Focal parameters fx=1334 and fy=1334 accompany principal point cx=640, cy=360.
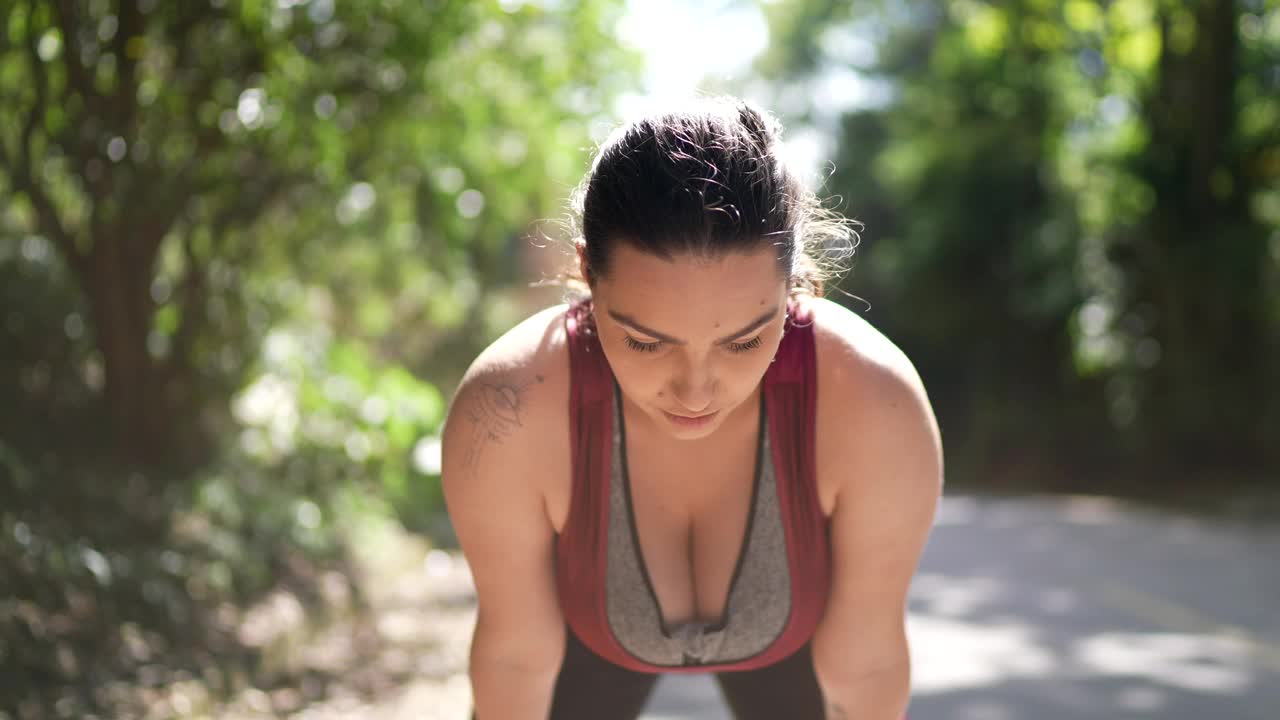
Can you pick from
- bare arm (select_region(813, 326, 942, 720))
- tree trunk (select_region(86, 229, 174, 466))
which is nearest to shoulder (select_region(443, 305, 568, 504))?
bare arm (select_region(813, 326, 942, 720))

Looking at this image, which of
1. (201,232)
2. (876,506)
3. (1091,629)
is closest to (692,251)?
(876,506)

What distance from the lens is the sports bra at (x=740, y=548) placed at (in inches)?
85.0

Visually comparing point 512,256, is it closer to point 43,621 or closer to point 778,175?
point 43,621

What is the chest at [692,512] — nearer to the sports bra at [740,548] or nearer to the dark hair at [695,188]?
the sports bra at [740,548]

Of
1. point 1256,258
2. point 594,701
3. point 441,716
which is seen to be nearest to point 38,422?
point 441,716

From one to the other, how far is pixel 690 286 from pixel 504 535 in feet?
1.78

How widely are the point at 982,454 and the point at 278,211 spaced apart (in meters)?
16.8

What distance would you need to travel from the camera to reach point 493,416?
208cm

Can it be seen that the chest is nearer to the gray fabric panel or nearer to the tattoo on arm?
Answer: the gray fabric panel

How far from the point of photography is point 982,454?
21.9 m

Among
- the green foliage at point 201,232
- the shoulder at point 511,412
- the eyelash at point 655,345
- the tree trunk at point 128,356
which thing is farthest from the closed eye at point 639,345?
the tree trunk at point 128,356

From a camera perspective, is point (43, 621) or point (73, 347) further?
point (73, 347)

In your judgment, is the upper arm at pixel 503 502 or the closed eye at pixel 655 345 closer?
the closed eye at pixel 655 345

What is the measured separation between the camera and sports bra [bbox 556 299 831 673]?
2160 millimetres
